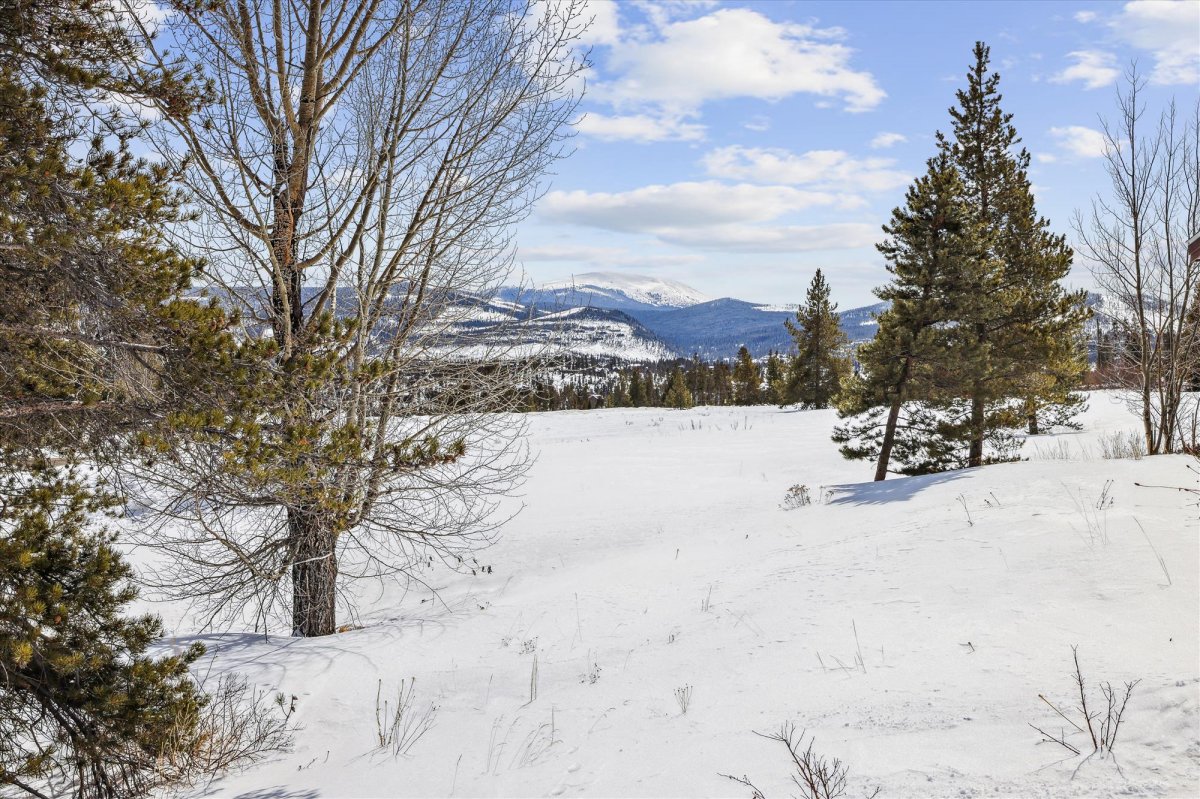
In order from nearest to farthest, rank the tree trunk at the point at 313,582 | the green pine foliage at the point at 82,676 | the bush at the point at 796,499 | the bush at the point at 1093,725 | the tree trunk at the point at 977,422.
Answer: the bush at the point at 1093,725 < the green pine foliage at the point at 82,676 < the tree trunk at the point at 313,582 < the bush at the point at 796,499 < the tree trunk at the point at 977,422

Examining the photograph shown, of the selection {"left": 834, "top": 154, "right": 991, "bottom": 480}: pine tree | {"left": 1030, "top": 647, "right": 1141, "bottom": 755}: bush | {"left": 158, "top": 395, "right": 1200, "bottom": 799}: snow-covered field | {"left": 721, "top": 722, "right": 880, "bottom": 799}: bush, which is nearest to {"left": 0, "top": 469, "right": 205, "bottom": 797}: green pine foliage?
{"left": 158, "top": 395, "right": 1200, "bottom": 799}: snow-covered field

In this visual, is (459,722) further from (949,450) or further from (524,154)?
(949,450)

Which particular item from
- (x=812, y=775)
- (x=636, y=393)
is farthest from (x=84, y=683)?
(x=636, y=393)

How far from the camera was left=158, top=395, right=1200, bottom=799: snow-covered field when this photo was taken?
11.0ft

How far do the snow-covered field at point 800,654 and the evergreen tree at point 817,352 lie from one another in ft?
104

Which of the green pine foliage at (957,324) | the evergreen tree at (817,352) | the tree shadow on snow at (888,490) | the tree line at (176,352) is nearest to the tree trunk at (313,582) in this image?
the tree line at (176,352)

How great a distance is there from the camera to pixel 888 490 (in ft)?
35.1

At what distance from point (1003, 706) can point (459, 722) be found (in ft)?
11.4

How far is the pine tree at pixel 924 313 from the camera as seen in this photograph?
42.4ft

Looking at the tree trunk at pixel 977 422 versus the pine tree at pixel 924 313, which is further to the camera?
the tree trunk at pixel 977 422

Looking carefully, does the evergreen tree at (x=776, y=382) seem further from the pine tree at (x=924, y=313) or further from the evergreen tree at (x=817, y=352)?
the pine tree at (x=924, y=313)

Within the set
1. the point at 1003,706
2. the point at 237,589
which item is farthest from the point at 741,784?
the point at 237,589

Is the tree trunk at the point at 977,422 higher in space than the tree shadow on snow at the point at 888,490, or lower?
higher

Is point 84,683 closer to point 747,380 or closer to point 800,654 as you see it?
point 800,654
